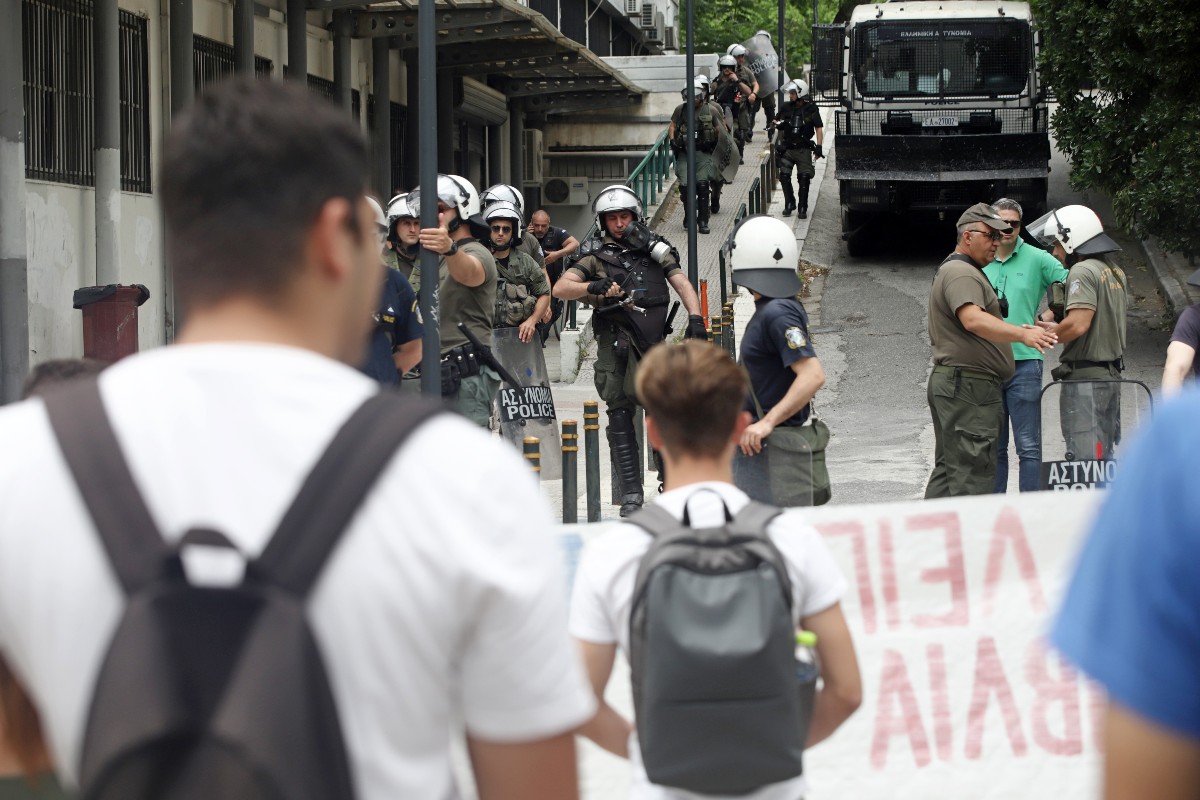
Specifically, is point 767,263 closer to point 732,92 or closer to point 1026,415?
point 1026,415

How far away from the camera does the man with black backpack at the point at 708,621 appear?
289 cm

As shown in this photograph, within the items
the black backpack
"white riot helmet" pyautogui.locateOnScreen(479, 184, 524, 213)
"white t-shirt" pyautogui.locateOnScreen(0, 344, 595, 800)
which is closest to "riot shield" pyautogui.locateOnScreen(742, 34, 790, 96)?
"white riot helmet" pyautogui.locateOnScreen(479, 184, 524, 213)

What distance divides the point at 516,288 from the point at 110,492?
30.2ft

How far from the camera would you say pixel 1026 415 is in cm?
874

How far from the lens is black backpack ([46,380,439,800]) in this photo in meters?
1.49

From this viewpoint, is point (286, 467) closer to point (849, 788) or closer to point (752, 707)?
point (752, 707)

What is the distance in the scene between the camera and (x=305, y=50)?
1758 centimetres

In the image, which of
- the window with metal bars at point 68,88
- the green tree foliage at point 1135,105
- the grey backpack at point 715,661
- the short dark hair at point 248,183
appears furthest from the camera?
the green tree foliage at point 1135,105

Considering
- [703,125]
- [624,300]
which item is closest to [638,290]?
[624,300]

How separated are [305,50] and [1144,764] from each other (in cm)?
1712

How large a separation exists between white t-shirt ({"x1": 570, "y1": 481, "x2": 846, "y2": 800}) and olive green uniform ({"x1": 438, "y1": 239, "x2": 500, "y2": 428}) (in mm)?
5864

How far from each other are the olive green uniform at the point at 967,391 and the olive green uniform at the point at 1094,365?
41 centimetres

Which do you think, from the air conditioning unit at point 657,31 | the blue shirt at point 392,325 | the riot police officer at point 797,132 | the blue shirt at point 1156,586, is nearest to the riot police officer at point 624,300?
the blue shirt at point 392,325

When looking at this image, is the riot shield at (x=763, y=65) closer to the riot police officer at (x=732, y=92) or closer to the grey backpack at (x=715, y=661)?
the riot police officer at (x=732, y=92)
